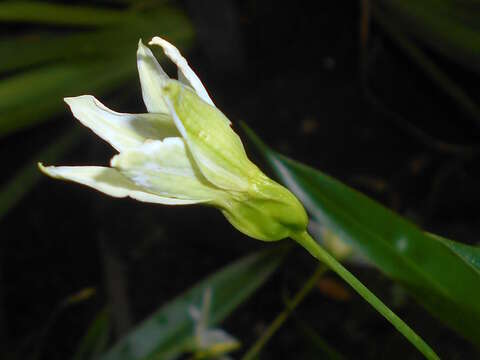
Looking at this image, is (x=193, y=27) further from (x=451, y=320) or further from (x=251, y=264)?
(x=451, y=320)

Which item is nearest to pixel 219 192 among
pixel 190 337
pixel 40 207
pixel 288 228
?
pixel 288 228

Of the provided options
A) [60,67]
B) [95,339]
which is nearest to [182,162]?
[95,339]

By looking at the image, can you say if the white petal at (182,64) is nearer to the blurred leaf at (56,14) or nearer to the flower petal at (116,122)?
the flower petal at (116,122)

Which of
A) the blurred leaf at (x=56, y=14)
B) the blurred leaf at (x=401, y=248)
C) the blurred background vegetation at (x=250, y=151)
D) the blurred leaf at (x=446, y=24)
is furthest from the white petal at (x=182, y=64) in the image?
the blurred leaf at (x=56, y=14)

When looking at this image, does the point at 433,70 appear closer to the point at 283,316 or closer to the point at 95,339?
the point at 283,316

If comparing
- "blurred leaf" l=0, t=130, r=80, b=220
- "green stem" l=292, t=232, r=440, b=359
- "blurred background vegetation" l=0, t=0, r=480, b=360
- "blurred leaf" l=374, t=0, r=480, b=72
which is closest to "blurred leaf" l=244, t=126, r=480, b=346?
"green stem" l=292, t=232, r=440, b=359

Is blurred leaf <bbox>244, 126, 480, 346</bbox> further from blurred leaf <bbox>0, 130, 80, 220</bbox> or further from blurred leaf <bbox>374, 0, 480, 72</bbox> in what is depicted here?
blurred leaf <bbox>0, 130, 80, 220</bbox>
